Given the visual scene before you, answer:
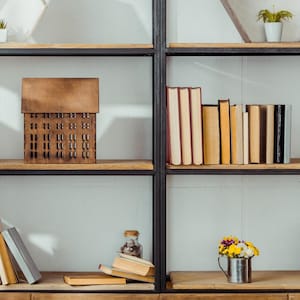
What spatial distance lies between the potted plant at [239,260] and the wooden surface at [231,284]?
0.03 metres

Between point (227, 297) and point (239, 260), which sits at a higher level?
point (239, 260)

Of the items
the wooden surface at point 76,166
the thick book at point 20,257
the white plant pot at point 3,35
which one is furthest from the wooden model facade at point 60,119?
the thick book at point 20,257

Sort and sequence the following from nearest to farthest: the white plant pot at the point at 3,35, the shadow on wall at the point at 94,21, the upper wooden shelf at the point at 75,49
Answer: the upper wooden shelf at the point at 75,49
the white plant pot at the point at 3,35
the shadow on wall at the point at 94,21

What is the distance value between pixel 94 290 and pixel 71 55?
0.88 m

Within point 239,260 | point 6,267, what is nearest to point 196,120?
point 239,260

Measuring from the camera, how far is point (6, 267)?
2752 millimetres

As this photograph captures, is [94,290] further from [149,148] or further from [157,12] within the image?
[157,12]

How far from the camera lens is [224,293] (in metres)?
2.74

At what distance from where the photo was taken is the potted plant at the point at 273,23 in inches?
111

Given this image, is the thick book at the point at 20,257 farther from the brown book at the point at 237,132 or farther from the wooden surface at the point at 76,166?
the brown book at the point at 237,132

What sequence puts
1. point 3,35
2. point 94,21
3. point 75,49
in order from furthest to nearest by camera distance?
1. point 94,21
2. point 3,35
3. point 75,49

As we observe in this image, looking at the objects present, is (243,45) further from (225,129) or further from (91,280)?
(91,280)

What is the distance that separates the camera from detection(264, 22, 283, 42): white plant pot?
2.82 metres

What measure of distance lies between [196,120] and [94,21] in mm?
619
